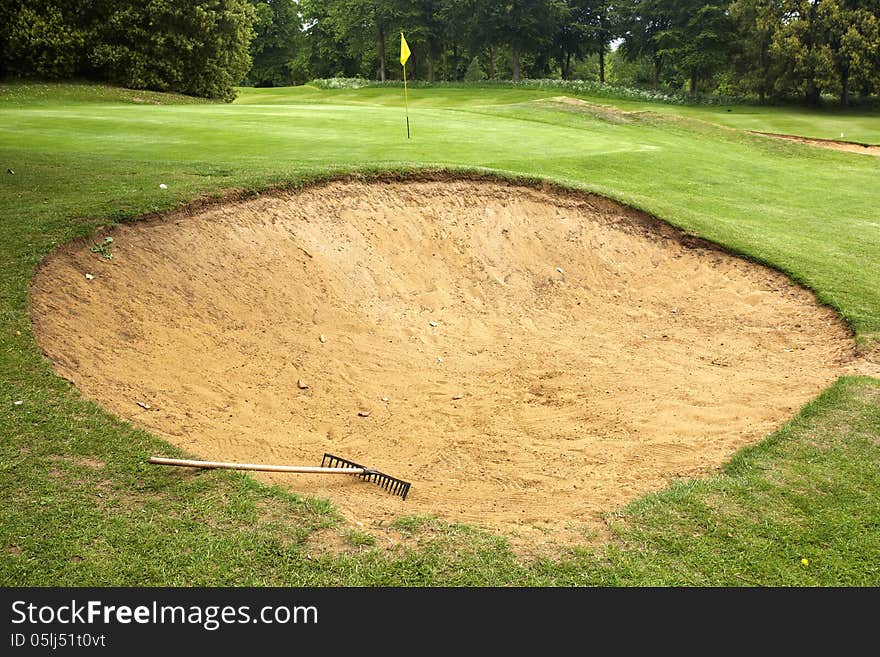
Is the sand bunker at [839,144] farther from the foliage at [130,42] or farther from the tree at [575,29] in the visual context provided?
the tree at [575,29]

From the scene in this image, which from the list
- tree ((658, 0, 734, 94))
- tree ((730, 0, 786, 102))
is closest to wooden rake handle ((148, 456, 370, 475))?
tree ((730, 0, 786, 102))

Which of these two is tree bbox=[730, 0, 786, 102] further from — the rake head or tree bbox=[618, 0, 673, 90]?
the rake head

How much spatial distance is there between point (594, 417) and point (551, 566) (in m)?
3.82

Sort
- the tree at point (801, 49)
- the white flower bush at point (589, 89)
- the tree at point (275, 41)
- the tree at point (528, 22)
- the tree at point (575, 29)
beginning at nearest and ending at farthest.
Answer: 1. the tree at point (801, 49)
2. the white flower bush at point (589, 89)
3. the tree at point (528, 22)
4. the tree at point (575, 29)
5. the tree at point (275, 41)

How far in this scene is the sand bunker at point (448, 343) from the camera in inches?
296

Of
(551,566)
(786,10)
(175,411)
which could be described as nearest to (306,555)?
(551,566)

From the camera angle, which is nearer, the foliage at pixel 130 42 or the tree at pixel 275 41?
the foliage at pixel 130 42

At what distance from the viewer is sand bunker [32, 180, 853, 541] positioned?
296 inches

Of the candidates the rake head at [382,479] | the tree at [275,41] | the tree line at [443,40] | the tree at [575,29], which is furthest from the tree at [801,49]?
the tree at [275,41]

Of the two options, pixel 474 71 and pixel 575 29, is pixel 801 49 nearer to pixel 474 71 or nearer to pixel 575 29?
pixel 575 29

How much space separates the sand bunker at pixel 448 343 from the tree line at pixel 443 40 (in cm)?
2657

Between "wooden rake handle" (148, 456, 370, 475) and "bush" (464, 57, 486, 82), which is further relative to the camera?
"bush" (464, 57, 486, 82)

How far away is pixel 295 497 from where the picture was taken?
6.10 metres

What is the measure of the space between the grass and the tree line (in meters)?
18.5
